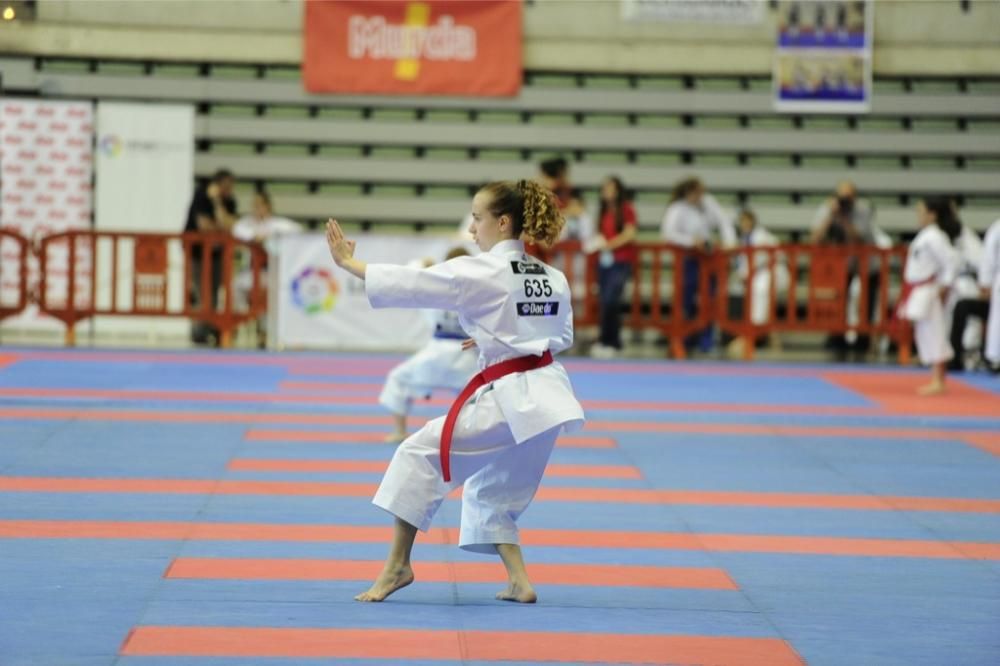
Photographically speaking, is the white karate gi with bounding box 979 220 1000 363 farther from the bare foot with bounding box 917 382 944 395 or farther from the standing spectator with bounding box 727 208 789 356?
the standing spectator with bounding box 727 208 789 356

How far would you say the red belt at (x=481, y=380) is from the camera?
6.09 meters

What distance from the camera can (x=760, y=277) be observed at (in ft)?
61.0

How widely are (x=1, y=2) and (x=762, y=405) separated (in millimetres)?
6932

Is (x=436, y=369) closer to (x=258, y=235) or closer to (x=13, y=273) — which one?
(x=258, y=235)

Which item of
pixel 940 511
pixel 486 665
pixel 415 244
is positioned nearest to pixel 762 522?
pixel 940 511

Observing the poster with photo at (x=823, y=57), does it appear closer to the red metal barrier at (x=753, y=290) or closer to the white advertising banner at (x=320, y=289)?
the red metal barrier at (x=753, y=290)

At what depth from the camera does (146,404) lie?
12328 mm

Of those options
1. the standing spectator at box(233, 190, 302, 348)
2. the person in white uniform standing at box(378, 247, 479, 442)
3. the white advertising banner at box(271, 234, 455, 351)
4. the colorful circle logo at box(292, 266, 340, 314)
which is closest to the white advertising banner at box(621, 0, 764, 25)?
the white advertising banner at box(271, 234, 455, 351)

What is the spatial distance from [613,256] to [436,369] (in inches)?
285

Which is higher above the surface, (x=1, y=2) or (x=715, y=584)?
(x=1, y=2)

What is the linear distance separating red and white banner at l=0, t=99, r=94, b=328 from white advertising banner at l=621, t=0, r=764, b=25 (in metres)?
6.78

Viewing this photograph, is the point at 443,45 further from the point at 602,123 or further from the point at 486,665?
the point at 486,665

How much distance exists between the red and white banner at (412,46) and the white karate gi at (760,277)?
378 centimetres

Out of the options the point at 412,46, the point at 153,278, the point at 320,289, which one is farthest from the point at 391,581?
the point at 412,46
